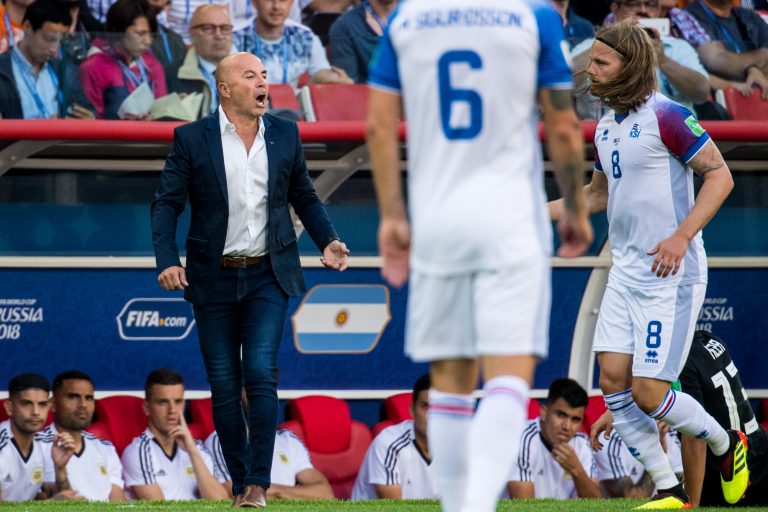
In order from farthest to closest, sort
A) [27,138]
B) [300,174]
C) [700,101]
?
[700,101] < [27,138] < [300,174]

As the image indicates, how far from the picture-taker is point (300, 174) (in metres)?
6.16

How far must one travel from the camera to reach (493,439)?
3666 mm

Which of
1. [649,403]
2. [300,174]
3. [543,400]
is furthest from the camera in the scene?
[543,400]

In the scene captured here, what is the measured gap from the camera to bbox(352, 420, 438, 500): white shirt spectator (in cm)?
880

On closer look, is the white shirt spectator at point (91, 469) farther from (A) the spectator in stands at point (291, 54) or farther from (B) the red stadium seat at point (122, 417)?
(A) the spectator in stands at point (291, 54)

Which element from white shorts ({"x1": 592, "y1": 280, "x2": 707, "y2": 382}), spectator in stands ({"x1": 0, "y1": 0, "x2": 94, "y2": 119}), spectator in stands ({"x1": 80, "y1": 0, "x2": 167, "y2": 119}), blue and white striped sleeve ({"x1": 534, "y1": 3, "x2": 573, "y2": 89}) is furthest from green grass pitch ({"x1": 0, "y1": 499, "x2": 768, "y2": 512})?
blue and white striped sleeve ({"x1": 534, "y1": 3, "x2": 573, "y2": 89})

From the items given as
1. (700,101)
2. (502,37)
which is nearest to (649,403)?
(502,37)

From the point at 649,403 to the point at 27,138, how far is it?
382cm

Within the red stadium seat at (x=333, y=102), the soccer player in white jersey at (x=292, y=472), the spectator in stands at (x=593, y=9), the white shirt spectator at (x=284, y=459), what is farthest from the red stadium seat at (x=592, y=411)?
the spectator in stands at (x=593, y=9)

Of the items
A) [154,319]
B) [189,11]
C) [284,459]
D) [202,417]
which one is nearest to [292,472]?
[284,459]

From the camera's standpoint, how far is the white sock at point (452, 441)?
12.6ft

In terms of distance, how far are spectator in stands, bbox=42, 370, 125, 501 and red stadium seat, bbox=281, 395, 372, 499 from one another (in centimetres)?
113

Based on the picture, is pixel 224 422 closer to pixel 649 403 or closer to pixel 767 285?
pixel 649 403

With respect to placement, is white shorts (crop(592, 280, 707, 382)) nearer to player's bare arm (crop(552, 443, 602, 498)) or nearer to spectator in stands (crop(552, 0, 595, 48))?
player's bare arm (crop(552, 443, 602, 498))
